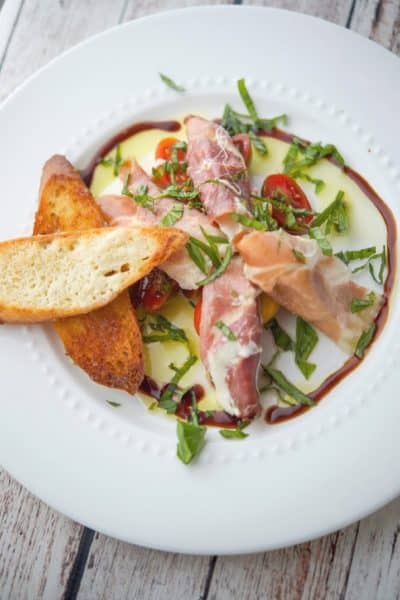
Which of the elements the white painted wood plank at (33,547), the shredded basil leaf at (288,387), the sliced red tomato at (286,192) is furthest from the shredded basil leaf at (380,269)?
the white painted wood plank at (33,547)

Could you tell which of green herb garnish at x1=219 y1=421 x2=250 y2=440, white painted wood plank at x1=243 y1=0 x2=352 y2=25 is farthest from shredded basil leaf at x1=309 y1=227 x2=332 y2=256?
white painted wood plank at x1=243 y1=0 x2=352 y2=25

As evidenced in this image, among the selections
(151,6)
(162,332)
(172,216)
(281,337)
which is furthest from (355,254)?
(151,6)

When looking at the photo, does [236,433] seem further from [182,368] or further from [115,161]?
[115,161]

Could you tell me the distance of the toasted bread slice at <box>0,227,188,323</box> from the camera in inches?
138

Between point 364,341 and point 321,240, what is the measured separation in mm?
516

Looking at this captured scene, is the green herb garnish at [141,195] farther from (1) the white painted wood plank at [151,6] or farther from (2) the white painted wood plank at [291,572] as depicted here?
(2) the white painted wood plank at [291,572]

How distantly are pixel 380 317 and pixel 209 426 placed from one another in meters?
0.95

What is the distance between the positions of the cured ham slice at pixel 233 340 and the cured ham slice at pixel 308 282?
0.31 feet

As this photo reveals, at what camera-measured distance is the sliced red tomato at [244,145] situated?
388 cm

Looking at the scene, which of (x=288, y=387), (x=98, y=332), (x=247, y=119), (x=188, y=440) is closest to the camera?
(x=188, y=440)

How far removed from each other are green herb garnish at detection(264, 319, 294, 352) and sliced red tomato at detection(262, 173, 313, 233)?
505mm

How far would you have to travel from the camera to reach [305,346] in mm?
3535

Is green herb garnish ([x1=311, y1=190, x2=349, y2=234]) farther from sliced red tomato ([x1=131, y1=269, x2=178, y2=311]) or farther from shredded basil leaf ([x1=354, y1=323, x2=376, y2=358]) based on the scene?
sliced red tomato ([x1=131, y1=269, x2=178, y2=311])

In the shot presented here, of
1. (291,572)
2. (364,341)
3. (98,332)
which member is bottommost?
(291,572)
